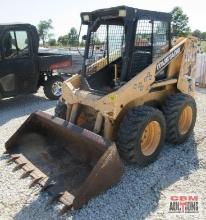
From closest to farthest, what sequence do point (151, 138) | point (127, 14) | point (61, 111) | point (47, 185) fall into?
1. point (47, 185)
2. point (127, 14)
3. point (151, 138)
4. point (61, 111)

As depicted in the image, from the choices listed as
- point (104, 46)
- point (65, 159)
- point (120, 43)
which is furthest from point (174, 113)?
point (65, 159)

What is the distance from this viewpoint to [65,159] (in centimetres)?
475

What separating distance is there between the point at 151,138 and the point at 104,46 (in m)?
1.69

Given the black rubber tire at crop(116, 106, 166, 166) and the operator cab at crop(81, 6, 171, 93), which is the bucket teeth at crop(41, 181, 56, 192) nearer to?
the black rubber tire at crop(116, 106, 166, 166)

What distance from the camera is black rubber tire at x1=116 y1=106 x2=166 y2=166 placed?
4.45m

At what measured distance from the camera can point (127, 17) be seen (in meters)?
4.59

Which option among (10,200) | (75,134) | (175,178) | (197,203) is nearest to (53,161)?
(75,134)

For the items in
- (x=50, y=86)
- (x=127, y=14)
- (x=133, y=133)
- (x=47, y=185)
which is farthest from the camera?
(x=50, y=86)

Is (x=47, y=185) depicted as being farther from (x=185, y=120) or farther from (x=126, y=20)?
(x=185, y=120)

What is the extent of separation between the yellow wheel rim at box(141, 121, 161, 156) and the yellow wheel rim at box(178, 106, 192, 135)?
83cm

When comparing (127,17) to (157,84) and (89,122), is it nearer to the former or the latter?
(157,84)

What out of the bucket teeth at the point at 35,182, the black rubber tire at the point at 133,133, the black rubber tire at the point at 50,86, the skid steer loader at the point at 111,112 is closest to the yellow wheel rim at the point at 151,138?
the skid steer loader at the point at 111,112

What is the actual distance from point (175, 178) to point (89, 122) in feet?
5.31

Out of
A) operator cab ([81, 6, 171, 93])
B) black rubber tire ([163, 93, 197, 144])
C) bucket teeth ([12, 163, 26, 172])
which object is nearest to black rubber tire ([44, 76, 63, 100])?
operator cab ([81, 6, 171, 93])
